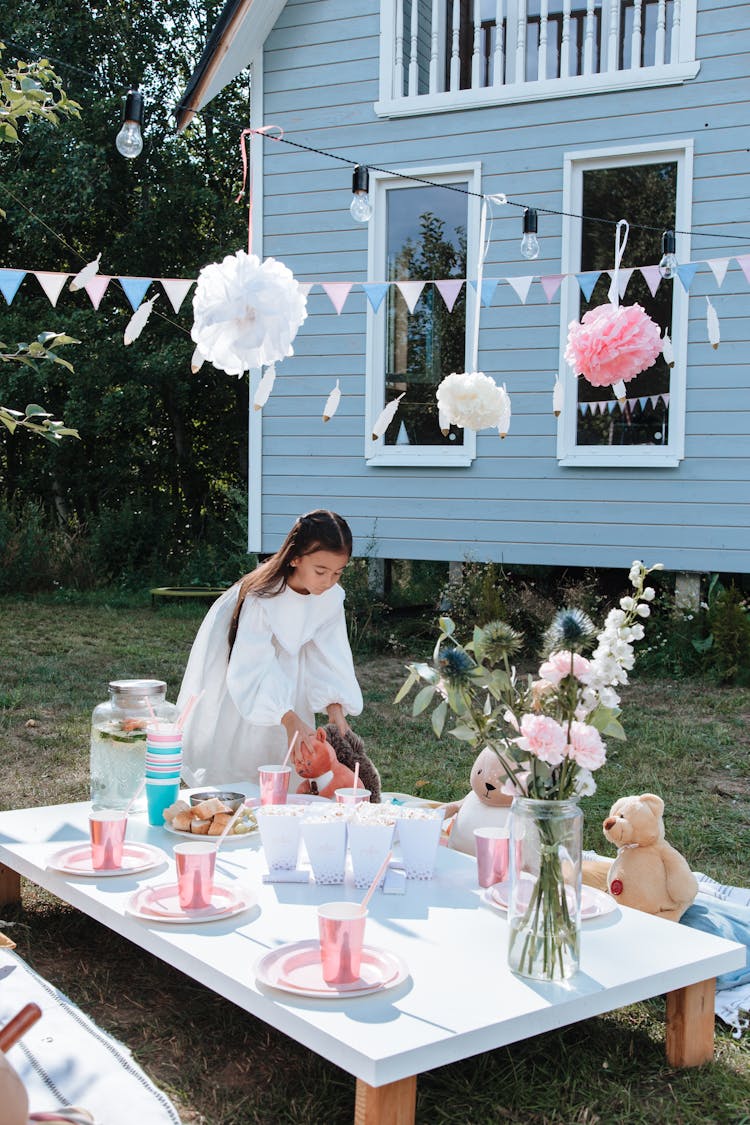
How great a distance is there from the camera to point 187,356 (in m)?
14.0

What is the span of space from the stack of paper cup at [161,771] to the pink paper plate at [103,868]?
9.4 inches

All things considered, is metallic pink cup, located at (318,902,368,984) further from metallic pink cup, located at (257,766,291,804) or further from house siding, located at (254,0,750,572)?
house siding, located at (254,0,750,572)

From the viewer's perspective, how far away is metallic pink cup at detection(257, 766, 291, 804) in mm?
3254

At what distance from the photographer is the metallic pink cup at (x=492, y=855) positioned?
2736mm

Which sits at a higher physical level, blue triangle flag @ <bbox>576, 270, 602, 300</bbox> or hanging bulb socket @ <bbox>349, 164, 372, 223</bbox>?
hanging bulb socket @ <bbox>349, 164, 372, 223</bbox>

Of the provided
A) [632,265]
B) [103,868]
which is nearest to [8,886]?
[103,868]

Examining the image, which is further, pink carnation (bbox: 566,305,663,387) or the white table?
pink carnation (bbox: 566,305,663,387)

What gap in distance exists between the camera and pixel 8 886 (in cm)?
351

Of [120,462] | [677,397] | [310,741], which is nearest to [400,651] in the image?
[677,397]

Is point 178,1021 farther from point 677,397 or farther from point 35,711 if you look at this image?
point 677,397

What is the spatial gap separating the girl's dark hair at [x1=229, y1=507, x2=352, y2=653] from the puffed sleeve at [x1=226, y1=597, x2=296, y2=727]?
5 cm

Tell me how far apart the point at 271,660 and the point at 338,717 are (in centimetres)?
35

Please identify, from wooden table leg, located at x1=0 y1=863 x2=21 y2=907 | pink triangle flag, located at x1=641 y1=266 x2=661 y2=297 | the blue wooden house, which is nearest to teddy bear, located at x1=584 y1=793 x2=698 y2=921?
wooden table leg, located at x1=0 y1=863 x2=21 y2=907

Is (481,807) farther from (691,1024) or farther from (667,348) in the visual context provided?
(667,348)
